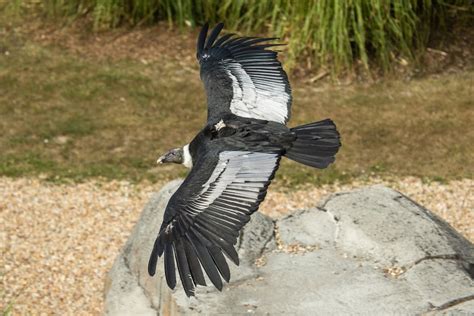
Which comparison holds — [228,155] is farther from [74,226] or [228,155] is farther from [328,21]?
[328,21]

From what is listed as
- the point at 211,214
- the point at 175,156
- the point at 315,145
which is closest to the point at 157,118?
the point at 175,156

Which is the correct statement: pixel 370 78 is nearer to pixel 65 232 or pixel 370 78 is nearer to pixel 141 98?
pixel 141 98

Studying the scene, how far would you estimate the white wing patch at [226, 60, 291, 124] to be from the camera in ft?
18.1

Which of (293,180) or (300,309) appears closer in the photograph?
(300,309)

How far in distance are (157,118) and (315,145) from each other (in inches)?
157

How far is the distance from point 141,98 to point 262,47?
11.7 feet

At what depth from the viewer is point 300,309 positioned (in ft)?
15.2

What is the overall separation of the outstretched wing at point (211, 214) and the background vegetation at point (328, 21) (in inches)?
175

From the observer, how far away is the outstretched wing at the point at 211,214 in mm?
4043

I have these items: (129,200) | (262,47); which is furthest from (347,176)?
(262,47)

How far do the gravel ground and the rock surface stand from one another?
53cm

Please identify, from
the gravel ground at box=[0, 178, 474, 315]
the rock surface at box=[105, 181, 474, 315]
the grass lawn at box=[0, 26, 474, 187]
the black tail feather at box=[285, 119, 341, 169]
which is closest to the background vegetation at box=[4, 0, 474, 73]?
the grass lawn at box=[0, 26, 474, 187]

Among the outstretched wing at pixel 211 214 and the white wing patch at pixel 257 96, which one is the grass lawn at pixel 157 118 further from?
the outstretched wing at pixel 211 214

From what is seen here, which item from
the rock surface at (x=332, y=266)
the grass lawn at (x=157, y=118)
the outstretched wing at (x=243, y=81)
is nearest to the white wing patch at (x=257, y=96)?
the outstretched wing at (x=243, y=81)
